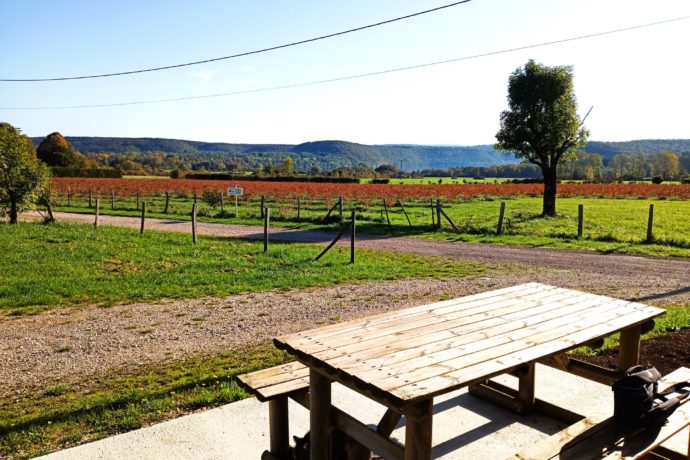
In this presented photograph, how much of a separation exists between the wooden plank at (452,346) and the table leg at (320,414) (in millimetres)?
417

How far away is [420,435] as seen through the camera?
8.30 ft

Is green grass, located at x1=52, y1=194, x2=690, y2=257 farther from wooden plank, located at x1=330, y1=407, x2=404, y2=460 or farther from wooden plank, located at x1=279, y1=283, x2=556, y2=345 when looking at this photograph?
wooden plank, located at x1=330, y1=407, x2=404, y2=460

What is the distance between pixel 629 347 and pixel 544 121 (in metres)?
22.7

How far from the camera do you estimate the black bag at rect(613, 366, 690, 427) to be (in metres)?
2.96

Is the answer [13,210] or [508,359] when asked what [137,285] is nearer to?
[508,359]

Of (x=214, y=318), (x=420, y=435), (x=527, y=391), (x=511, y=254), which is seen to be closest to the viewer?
(x=420, y=435)

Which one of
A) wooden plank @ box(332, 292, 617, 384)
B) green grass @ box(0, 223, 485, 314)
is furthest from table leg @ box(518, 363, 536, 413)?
green grass @ box(0, 223, 485, 314)

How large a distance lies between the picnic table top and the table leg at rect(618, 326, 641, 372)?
0.73 ft

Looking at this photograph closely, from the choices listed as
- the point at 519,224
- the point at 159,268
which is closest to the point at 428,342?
the point at 159,268

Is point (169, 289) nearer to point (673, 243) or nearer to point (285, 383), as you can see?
point (285, 383)

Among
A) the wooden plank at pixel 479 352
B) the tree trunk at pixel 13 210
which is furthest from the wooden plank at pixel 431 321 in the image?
the tree trunk at pixel 13 210

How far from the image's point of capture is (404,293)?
9.49 meters

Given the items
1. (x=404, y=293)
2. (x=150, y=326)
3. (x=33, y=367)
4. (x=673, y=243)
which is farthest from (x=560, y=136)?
(x=33, y=367)

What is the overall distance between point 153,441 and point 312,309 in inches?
177
